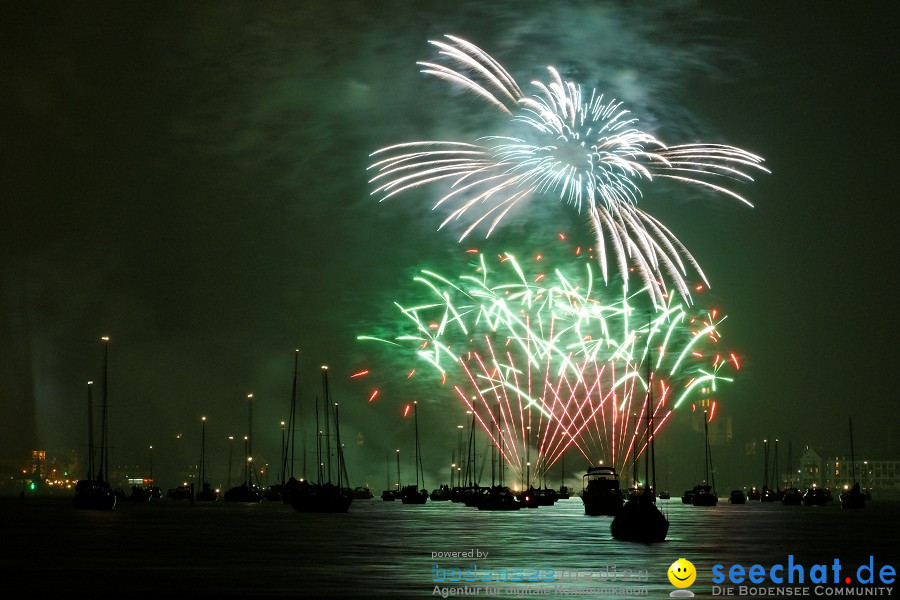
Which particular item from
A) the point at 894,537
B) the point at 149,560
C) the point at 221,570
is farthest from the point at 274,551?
the point at 894,537

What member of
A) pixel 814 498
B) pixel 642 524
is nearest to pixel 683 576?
pixel 642 524

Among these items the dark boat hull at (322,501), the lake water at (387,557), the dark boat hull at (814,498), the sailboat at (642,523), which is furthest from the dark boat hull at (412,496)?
the sailboat at (642,523)

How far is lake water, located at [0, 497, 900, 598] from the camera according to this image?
107ft

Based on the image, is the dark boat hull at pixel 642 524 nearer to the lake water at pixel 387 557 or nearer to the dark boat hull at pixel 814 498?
the lake water at pixel 387 557

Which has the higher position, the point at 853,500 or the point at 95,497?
the point at 95,497

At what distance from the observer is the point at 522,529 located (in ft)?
235

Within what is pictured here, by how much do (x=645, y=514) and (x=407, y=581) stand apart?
25.0 m

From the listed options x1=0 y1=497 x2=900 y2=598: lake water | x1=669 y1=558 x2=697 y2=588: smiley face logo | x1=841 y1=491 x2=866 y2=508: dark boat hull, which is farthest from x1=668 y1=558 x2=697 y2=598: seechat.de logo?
x1=841 y1=491 x2=866 y2=508: dark boat hull

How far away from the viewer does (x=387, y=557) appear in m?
44.5

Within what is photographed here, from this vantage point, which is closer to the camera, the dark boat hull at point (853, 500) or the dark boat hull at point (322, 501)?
the dark boat hull at point (322, 501)

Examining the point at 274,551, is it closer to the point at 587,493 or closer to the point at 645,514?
the point at 645,514

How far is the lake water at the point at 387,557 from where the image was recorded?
3269cm

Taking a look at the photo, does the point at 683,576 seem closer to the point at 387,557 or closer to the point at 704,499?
the point at 387,557

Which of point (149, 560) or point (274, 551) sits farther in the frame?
point (274, 551)
